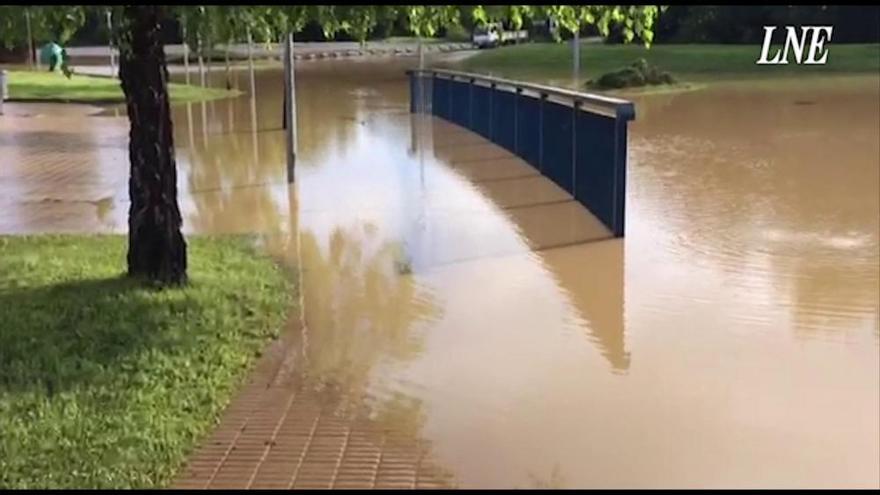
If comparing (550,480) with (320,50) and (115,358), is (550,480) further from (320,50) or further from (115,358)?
(320,50)

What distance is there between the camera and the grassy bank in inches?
1400

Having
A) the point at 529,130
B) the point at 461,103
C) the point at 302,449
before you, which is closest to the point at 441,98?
the point at 461,103

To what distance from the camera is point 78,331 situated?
6.54m

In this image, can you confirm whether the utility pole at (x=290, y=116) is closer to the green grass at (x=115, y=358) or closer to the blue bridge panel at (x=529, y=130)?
the blue bridge panel at (x=529, y=130)

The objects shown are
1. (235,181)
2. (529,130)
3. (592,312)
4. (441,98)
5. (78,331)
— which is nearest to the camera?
(78,331)

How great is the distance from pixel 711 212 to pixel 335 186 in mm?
4455

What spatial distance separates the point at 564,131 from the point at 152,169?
19.2 ft

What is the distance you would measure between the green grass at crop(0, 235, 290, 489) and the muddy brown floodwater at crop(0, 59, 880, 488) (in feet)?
1.55

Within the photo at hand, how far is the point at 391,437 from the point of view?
5.21 meters

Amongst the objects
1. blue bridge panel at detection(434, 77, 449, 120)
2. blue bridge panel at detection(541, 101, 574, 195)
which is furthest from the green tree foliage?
blue bridge panel at detection(434, 77, 449, 120)

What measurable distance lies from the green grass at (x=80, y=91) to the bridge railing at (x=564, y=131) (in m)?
10.6

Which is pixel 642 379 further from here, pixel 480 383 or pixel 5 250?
pixel 5 250

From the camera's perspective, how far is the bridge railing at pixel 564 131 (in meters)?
10.0

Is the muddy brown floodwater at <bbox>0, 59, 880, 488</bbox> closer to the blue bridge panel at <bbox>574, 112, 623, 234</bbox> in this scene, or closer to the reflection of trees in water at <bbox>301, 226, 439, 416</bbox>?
the reflection of trees in water at <bbox>301, 226, 439, 416</bbox>
